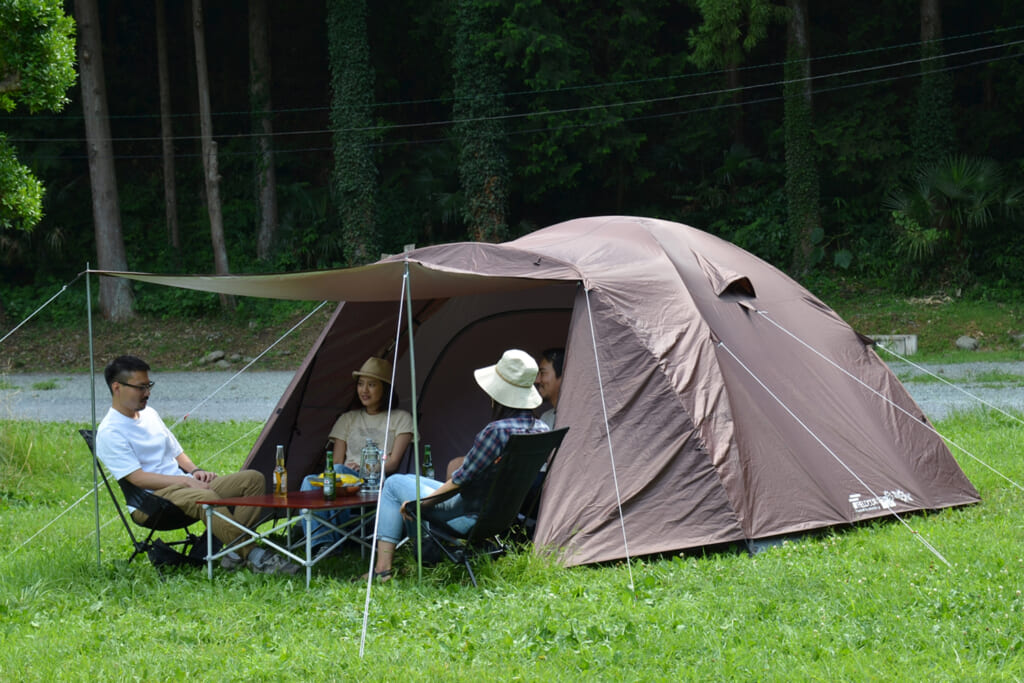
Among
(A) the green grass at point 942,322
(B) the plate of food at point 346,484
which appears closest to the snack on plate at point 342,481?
(B) the plate of food at point 346,484

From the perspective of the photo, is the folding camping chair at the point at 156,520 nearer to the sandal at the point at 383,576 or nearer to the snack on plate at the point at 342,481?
the snack on plate at the point at 342,481

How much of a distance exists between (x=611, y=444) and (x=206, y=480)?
88.8 inches

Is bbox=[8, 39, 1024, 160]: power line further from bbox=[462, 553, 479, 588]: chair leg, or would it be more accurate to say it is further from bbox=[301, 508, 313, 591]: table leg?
bbox=[462, 553, 479, 588]: chair leg

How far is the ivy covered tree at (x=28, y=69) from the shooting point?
21.8 ft

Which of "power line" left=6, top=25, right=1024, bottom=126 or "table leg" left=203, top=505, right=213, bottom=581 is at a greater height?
"power line" left=6, top=25, right=1024, bottom=126

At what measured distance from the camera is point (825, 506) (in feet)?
17.9

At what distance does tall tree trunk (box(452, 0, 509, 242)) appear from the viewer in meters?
19.1

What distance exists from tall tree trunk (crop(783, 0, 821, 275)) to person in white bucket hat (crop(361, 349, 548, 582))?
14.1 metres

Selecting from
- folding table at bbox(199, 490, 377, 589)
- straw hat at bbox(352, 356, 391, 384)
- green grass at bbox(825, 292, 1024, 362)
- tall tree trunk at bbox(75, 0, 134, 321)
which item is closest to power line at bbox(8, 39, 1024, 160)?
tall tree trunk at bbox(75, 0, 134, 321)

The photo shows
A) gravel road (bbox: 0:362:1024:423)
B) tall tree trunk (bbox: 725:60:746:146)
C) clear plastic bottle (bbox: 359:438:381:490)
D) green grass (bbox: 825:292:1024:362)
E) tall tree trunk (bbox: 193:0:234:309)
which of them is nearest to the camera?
clear plastic bottle (bbox: 359:438:381:490)

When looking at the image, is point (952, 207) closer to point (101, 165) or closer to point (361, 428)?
point (361, 428)

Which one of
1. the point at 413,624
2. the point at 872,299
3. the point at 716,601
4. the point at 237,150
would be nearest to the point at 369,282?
the point at 413,624

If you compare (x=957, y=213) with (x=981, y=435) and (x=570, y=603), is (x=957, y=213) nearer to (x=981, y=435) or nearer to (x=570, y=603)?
(x=981, y=435)

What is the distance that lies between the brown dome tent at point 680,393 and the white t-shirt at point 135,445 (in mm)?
794
